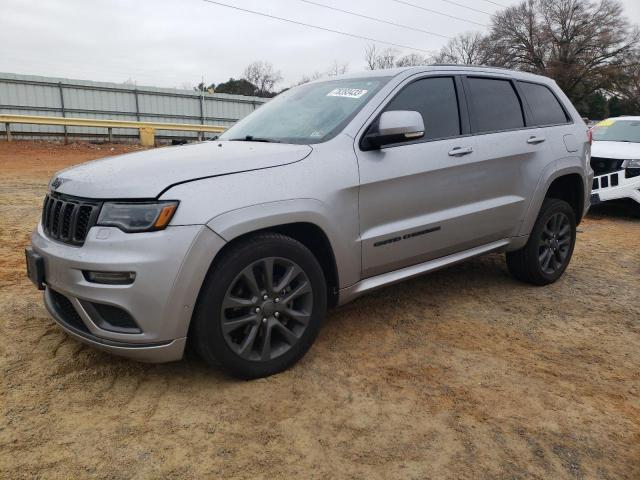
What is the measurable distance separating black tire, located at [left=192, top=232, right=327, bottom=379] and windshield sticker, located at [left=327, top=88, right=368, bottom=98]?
123cm

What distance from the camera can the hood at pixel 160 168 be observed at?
2443mm

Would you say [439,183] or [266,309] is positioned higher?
[439,183]

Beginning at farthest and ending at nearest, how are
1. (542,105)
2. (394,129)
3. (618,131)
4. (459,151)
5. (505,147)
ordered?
(618,131) → (542,105) → (505,147) → (459,151) → (394,129)

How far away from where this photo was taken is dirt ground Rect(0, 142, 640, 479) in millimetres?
2143

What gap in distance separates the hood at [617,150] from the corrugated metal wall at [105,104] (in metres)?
16.9

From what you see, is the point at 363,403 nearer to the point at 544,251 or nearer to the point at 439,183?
the point at 439,183

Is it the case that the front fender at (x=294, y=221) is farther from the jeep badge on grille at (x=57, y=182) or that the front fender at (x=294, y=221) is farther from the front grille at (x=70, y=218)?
the jeep badge on grille at (x=57, y=182)

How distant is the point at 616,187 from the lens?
26.1ft

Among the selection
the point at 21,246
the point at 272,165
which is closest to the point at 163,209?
the point at 272,165

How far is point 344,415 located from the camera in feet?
8.13

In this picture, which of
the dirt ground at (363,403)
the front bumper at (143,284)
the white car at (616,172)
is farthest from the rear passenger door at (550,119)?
the white car at (616,172)

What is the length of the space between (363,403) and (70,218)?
177 cm

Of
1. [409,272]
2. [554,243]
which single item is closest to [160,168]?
[409,272]

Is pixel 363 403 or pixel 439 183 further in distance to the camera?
pixel 439 183
